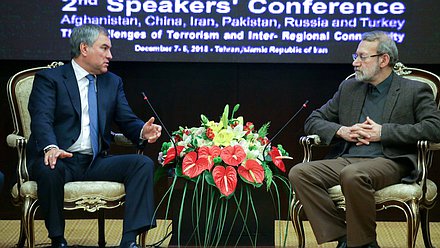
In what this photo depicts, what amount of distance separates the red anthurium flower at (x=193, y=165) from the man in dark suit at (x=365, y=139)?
64 centimetres

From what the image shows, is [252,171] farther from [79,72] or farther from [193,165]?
[79,72]

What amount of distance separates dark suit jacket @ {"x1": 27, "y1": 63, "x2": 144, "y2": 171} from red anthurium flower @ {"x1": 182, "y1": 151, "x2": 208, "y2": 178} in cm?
72

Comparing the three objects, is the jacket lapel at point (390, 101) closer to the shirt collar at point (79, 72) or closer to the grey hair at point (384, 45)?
the grey hair at point (384, 45)

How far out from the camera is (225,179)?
4.08 m

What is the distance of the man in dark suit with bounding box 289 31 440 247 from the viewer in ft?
14.2

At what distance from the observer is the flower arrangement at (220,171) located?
4.10 metres

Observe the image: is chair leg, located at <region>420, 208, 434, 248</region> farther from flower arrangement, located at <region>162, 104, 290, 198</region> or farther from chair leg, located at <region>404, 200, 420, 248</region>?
flower arrangement, located at <region>162, 104, 290, 198</region>

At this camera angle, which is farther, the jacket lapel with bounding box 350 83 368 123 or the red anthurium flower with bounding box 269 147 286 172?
the jacket lapel with bounding box 350 83 368 123

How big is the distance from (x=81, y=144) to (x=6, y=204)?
1464 mm

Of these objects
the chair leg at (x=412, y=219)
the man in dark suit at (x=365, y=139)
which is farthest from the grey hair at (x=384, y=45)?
the chair leg at (x=412, y=219)

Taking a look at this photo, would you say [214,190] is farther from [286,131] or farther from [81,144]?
[286,131]

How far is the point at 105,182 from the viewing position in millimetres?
4512

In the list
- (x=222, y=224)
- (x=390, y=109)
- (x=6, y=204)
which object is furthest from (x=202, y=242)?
(x=6, y=204)

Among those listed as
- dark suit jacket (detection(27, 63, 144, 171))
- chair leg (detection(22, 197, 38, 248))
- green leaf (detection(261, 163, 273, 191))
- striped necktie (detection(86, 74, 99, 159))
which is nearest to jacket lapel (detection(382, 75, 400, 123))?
green leaf (detection(261, 163, 273, 191))
